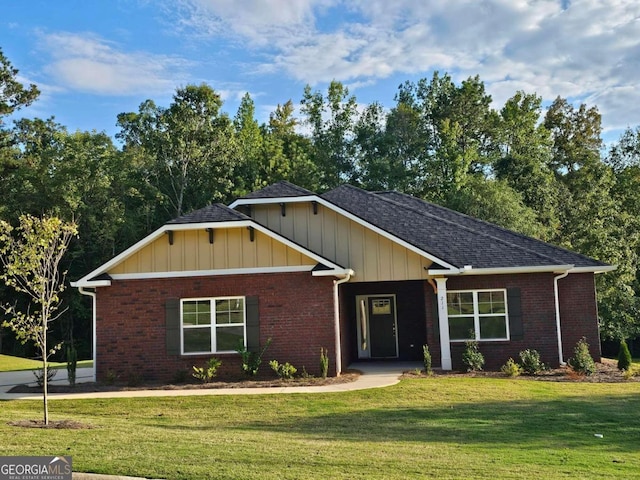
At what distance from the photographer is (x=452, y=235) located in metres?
19.2

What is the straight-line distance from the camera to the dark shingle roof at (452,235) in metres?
17.3

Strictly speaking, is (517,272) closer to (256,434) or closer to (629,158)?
(256,434)

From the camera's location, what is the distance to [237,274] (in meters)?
16.1

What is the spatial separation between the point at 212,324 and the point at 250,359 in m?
1.36

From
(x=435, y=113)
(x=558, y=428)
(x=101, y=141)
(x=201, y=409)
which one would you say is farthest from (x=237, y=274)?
(x=435, y=113)

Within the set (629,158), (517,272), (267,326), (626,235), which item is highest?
(629,158)

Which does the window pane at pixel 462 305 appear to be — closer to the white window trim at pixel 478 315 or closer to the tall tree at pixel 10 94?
the white window trim at pixel 478 315

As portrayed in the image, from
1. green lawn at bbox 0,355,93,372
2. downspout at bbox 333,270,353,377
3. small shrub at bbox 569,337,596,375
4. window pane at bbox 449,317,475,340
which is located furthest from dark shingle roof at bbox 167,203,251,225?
green lawn at bbox 0,355,93,372

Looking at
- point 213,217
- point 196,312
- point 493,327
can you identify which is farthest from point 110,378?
point 493,327

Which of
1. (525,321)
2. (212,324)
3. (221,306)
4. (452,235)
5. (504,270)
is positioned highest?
(452,235)

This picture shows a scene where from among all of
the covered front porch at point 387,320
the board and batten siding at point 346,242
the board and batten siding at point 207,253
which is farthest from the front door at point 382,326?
the board and batten siding at point 207,253

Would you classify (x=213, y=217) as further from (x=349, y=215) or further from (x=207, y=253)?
(x=349, y=215)

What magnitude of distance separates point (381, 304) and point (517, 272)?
5.02 meters

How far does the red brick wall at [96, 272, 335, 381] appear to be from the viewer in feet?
52.1
